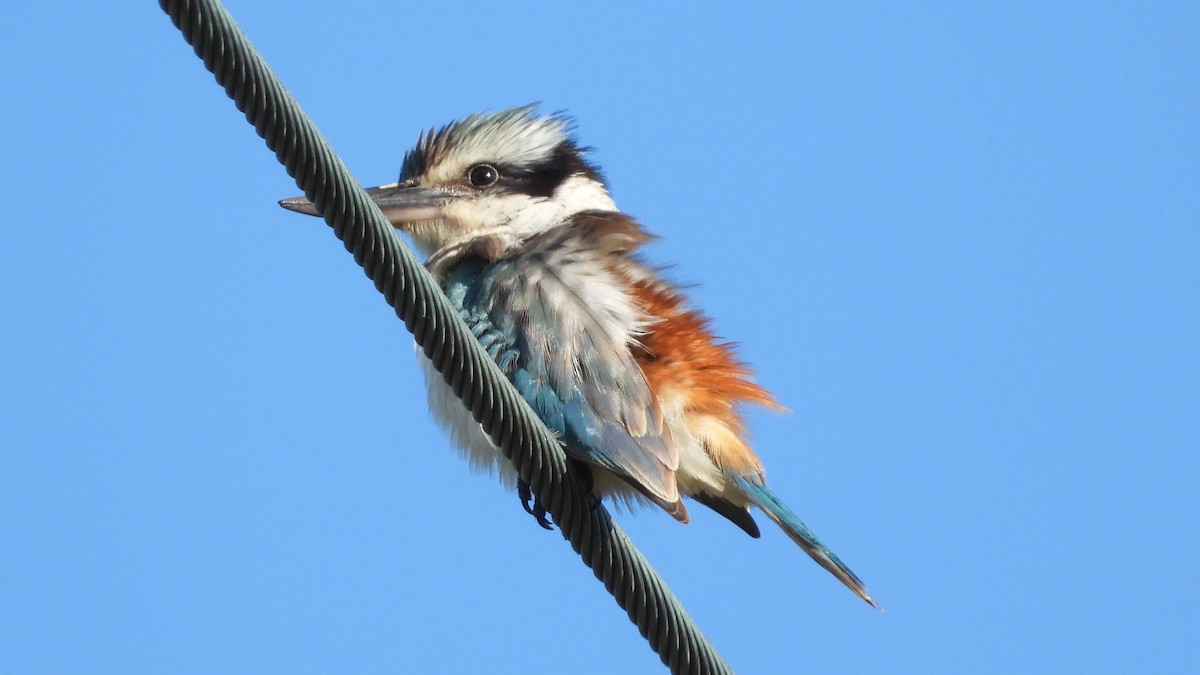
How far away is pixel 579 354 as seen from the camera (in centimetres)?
368

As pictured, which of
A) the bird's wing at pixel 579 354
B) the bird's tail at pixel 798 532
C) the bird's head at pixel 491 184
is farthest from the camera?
the bird's head at pixel 491 184

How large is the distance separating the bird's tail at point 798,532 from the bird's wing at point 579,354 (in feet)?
1.48

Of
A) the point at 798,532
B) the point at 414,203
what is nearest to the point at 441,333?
the point at 798,532

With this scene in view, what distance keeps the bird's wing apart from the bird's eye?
0.80 meters

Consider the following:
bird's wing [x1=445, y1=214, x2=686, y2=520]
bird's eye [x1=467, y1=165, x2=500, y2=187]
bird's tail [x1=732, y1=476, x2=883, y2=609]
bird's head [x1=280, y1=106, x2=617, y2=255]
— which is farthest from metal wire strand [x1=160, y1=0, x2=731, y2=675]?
bird's eye [x1=467, y1=165, x2=500, y2=187]

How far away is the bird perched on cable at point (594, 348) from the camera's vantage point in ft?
11.8

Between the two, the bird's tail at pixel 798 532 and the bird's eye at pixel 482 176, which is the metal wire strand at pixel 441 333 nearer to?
the bird's tail at pixel 798 532

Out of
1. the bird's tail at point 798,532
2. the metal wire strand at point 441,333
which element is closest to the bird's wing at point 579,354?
the metal wire strand at point 441,333

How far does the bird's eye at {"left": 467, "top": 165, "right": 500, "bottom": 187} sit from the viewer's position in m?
4.76

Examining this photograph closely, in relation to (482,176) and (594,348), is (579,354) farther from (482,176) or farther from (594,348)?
(482,176)

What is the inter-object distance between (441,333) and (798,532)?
67.7 inches

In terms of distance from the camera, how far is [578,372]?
3.65m

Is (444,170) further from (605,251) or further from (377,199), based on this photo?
(605,251)

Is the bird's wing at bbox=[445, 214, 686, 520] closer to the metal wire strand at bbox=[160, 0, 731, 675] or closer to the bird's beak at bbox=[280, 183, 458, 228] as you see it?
the metal wire strand at bbox=[160, 0, 731, 675]
